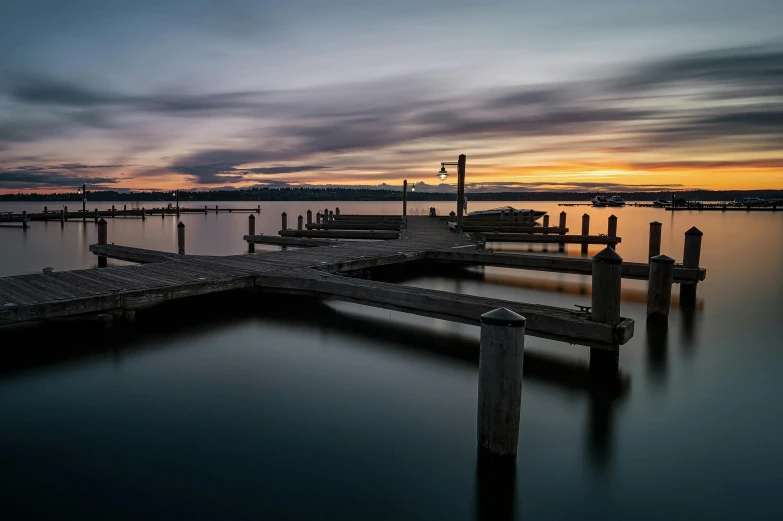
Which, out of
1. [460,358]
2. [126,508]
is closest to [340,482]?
[126,508]

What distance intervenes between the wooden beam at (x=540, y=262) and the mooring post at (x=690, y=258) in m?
0.20

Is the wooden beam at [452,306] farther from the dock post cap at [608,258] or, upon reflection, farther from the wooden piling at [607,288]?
the dock post cap at [608,258]

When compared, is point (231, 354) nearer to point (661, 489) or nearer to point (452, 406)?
point (452, 406)

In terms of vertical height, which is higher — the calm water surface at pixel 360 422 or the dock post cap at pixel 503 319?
the dock post cap at pixel 503 319

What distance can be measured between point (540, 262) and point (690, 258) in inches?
135

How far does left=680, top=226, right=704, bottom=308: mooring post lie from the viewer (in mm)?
10757

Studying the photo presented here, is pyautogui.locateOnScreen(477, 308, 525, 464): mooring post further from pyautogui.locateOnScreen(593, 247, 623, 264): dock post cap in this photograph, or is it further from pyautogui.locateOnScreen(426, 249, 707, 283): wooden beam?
A: pyautogui.locateOnScreen(426, 249, 707, 283): wooden beam

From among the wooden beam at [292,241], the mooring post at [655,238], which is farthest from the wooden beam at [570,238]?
the wooden beam at [292,241]

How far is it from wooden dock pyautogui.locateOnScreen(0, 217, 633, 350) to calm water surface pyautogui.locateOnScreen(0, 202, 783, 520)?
0.70 m

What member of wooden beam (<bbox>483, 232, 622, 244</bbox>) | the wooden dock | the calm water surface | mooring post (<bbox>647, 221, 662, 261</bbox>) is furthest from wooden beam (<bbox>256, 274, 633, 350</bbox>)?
wooden beam (<bbox>483, 232, 622, 244</bbox>)

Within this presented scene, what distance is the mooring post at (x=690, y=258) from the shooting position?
10.8m

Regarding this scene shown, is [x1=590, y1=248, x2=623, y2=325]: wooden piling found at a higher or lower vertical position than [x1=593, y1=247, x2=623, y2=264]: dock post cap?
lower

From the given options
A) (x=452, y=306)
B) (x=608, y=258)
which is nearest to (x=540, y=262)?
(x=452, y=306)

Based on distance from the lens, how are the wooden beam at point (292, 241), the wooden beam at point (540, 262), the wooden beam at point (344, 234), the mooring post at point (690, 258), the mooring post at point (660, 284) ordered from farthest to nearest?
the wooden beam at point (344, 234) → the wooden beam at point (292, 241) → the wooden beam at point (540, 262) → the mooring post at point (690, 258) → the mooring post at point (660, 284)
